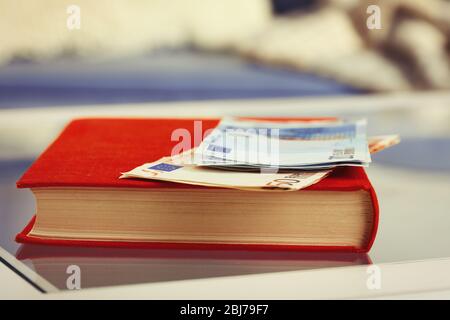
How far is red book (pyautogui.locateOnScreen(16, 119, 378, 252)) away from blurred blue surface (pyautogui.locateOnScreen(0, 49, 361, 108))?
4.81 feet

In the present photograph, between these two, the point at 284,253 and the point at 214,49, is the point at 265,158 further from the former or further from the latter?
the point at 214,49

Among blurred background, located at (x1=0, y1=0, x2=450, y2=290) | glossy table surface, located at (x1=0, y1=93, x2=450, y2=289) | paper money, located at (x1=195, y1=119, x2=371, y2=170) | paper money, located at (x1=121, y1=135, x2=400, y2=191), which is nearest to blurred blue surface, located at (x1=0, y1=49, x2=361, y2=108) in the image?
blurred background, located at (x1=0, y1=0, x2=450, y2=290)

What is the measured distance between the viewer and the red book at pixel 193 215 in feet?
2.23

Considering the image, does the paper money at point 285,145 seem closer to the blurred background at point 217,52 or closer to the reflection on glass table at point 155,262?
the reflection on glass table at point 155,262

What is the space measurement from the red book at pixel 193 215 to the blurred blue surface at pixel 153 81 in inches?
57.7

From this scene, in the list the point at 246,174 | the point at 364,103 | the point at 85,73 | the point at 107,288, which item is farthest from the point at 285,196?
the point at 85,73

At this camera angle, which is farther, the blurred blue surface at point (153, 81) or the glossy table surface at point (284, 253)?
the blurred blue surface at point (153, 81)

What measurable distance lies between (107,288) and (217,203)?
13cm

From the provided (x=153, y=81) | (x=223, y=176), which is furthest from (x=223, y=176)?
(x=153, y=81)

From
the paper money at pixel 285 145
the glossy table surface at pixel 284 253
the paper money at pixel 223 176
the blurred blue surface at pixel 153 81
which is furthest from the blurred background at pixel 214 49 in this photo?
the paper money at pixel 223 176

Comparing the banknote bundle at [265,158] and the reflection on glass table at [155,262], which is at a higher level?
the banknote bundle at [265,158]

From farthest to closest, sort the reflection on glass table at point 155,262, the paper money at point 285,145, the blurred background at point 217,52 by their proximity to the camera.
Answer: the blurred background at point 217,52 < the paper money at point 285,145 < the reflection on glass table at point 155,262

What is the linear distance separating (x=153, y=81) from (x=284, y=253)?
5.15 ft

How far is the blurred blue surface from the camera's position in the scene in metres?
2.12
